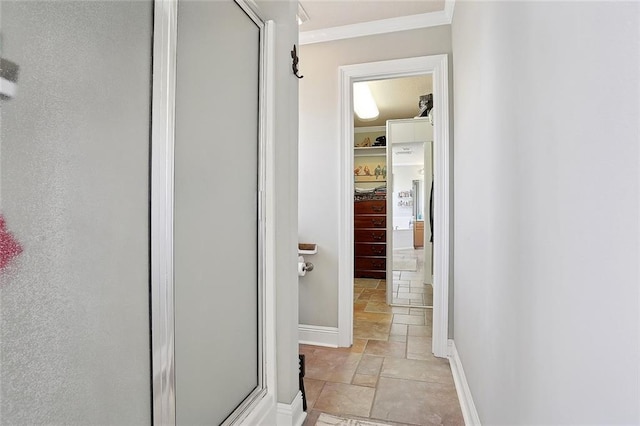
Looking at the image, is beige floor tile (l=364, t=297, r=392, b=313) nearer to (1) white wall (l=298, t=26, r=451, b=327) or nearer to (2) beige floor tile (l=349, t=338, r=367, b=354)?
(2) beige floor tile (l=349, t=338, r=367, b=354)

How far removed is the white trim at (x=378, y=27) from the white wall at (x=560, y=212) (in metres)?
1.26

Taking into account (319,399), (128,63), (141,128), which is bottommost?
(319,399)

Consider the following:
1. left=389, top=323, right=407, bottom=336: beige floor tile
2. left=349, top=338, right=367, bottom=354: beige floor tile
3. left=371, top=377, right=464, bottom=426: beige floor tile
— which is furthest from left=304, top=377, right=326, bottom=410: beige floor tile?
left=389, top=323, right=407, bottom=336: beige floor tile

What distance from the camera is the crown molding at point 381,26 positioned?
8.55ft

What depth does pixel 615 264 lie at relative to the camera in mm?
544

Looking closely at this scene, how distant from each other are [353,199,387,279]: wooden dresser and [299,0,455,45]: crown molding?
122 inches

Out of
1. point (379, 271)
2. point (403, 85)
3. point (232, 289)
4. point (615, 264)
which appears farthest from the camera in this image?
point (379, 271)

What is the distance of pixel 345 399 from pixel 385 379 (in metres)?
0.36

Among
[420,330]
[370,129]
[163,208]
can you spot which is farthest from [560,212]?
[370,129]

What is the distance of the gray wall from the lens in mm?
655

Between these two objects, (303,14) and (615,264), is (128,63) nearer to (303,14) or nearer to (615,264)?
(615,264)

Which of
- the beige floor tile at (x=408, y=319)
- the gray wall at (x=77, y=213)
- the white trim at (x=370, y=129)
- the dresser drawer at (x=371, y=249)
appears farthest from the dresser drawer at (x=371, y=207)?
the gray wall at (x=77, y=213)

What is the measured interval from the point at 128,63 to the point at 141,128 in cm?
16

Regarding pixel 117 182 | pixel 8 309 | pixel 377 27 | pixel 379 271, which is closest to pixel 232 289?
pixel 117 182
